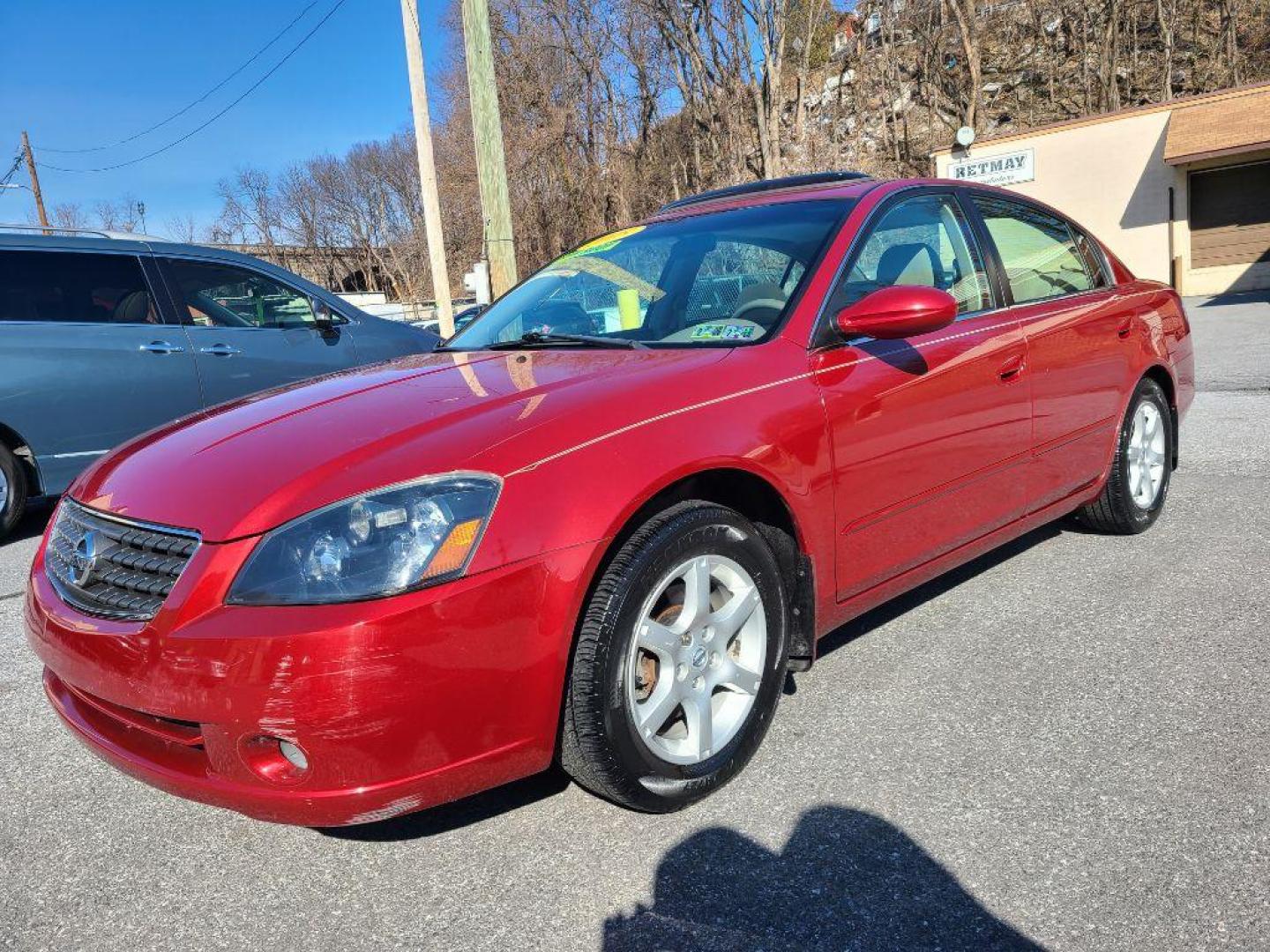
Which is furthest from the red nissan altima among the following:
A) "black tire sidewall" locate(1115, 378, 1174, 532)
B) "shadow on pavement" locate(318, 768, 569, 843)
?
"black tire sidewall" locate(1115, 378, 1174, 532)

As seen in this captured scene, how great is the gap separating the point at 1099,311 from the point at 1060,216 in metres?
0.51

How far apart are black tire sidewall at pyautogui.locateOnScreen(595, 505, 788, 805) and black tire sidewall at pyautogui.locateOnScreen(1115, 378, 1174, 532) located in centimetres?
234

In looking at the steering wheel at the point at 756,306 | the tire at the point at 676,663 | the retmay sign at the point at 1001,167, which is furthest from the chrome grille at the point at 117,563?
the retmay sign at the point at 1001,167

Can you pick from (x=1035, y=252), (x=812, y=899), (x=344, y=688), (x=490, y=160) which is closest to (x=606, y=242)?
(x=1035, y=252)

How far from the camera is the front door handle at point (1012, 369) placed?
3363 mm

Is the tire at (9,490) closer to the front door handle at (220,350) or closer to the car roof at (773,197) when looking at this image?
the front door handle at (220,350)

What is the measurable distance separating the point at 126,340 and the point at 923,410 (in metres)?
5.38

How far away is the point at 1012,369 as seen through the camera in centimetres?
341

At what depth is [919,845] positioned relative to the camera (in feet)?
7.20

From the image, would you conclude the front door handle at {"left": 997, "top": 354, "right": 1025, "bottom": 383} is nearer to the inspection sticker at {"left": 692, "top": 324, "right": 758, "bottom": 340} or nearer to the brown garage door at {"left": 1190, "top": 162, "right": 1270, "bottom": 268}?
the inspection sticker at {"left": 692, "top": 324, "right": 758, "bottom": 340}

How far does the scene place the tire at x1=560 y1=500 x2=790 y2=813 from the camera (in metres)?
2.16

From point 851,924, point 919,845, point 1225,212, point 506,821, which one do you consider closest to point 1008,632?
point 919,845

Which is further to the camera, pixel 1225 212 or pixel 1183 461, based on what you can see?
pixel 1225 212

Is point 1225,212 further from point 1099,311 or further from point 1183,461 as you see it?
point 1099,311
